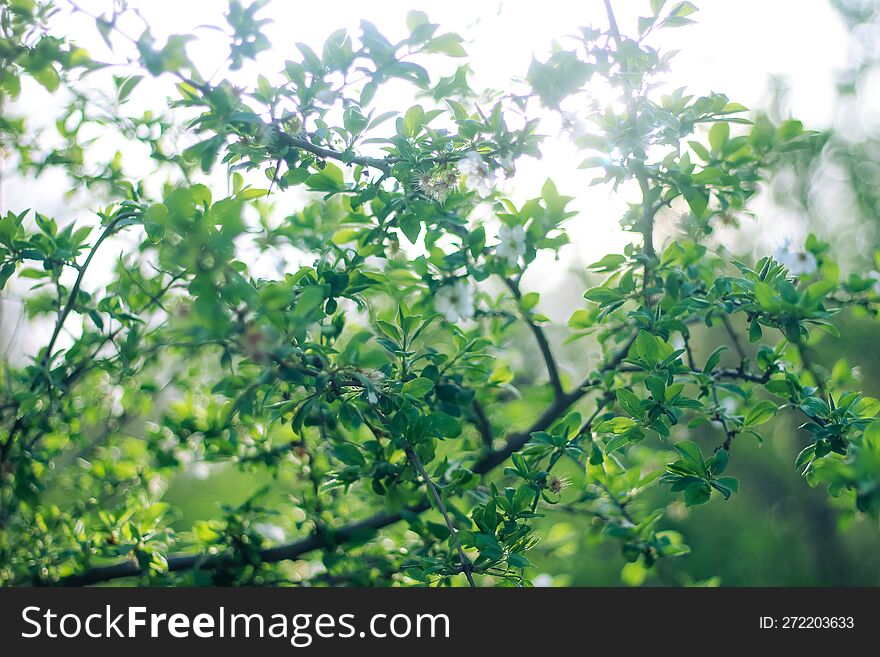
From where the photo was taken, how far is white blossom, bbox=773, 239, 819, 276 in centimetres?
154

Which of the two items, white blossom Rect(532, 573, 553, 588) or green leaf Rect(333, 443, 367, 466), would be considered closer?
green leaf Rect(333, 443, 367, 466)

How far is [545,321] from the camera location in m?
1.56

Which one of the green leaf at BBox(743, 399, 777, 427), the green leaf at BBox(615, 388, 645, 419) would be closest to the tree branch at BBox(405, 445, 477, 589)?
the green leaf at BBox(615, 388, 645, 419)

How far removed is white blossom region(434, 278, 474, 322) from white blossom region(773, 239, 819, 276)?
77cm

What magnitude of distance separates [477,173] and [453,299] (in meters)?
0.28

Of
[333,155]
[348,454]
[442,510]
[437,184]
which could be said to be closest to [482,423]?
[348,454]

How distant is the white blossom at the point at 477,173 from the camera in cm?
131

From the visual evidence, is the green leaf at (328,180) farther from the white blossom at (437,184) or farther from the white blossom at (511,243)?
the white blossom at (511,243)

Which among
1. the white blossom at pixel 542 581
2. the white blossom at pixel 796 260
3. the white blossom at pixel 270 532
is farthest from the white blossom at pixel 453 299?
the white blossom at pixel 542 581

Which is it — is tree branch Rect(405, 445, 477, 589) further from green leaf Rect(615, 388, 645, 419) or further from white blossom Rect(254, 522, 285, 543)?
white blossom Rect(254, 522, 285, 543)

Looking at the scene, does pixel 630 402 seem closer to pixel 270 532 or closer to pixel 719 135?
pixel 719 135

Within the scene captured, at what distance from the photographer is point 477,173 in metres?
1.36

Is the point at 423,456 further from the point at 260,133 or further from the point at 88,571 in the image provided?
the point at 88,571

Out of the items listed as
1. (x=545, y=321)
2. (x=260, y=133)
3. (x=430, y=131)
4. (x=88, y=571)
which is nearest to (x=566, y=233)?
(x=545, y=321)
